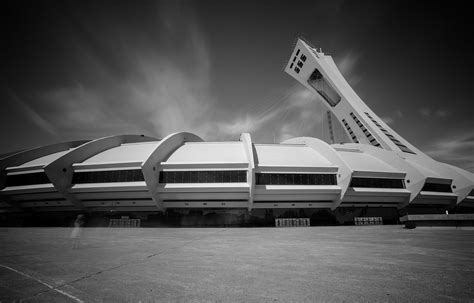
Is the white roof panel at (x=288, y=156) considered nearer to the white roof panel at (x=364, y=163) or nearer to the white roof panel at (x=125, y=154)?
the white roof panel at (x=364, y=163)

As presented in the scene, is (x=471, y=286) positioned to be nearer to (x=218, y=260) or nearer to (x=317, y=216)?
(x=218, y=260)

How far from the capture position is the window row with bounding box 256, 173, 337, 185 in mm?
25609

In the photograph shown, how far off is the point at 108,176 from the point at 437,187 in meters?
46.6

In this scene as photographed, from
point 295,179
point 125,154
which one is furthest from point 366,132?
point 125,154

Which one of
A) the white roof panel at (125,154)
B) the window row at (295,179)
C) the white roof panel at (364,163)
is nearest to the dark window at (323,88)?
the white roof panel at (364,163)

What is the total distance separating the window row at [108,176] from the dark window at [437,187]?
39.5 metres

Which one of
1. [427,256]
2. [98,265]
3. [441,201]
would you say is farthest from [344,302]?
[441,201]

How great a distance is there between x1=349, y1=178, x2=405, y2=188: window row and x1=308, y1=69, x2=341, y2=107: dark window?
26.6 meters

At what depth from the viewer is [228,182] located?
24875 mm

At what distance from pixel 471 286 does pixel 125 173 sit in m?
29.0

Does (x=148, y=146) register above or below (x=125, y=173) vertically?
above

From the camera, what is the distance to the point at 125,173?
1005 inches

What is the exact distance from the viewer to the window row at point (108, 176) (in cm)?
2527

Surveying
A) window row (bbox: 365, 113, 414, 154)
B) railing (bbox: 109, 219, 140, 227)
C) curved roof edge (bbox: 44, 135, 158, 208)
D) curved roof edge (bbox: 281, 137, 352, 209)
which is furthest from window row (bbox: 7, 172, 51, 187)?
window row (bbox: 365, 113, 414, 154)
